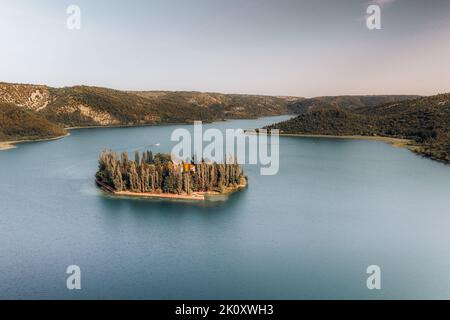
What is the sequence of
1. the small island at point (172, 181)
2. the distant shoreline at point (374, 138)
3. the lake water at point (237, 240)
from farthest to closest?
1. the distant shoreline at point (374, 138)
2. the small island at point (172, 181)
3. the lake water at point (237, 240)

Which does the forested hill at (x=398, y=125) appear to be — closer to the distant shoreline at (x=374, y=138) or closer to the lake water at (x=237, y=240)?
the distant shoreline at (x=374, y=138)

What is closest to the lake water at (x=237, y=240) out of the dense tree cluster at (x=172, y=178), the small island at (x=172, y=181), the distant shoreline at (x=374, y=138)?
the small island at (x=172, y=181)

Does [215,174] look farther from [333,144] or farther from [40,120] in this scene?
[40,120]

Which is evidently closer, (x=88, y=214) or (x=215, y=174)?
(x=88, y=214)

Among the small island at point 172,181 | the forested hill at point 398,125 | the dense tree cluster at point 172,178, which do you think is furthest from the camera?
the forested hill at point 398,125

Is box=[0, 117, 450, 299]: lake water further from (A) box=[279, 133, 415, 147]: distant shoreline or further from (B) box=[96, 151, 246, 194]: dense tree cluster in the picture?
(A) box=[279, 133, 415, 147]: distant shoreline

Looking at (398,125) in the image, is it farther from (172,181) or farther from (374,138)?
(172,181)
